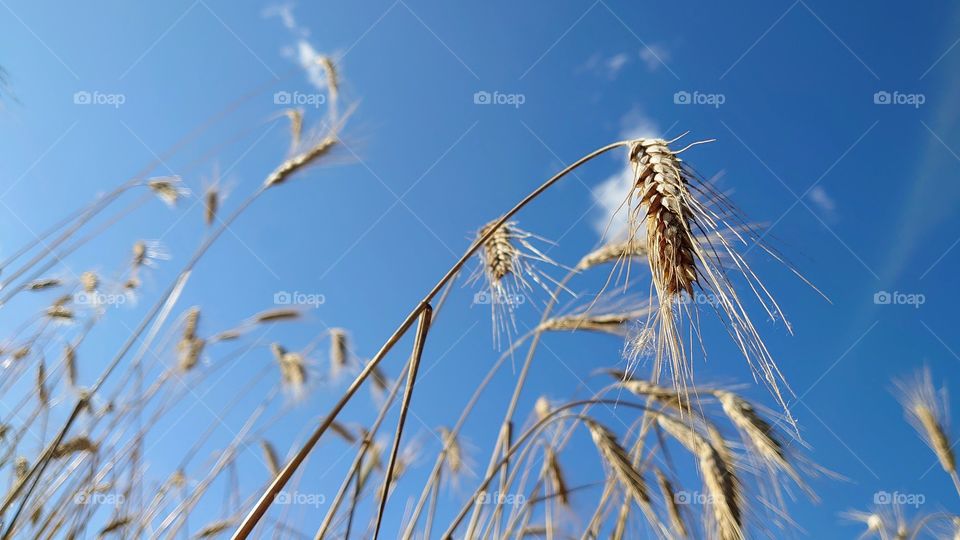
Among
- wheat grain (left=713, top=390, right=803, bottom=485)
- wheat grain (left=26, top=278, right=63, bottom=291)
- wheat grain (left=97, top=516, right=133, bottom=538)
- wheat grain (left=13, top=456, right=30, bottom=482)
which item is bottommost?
wheat grain (left=13, top=456, right=30, bottom=482)

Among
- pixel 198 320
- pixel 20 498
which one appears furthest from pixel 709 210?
pixel 198 320

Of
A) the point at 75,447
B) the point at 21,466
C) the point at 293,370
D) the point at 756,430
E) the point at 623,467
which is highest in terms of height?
the point at 756,430

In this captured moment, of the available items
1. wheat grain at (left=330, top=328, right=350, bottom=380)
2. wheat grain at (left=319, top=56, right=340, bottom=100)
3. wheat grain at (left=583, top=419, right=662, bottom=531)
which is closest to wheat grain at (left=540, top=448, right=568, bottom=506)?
wheat grain at (left=583, top=419, right=662, bottom=531)

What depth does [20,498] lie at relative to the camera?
196 centimetres

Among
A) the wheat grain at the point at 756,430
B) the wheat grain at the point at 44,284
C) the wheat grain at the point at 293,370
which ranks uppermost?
the wheat grain at the point at 756,430

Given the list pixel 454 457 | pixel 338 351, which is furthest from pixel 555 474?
pixel 338 351

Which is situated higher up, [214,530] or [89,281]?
[89,281]

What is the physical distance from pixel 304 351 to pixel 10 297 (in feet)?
4.54

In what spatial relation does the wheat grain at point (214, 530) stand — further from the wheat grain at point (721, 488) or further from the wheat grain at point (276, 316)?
the wheat grain at point (721, 488)

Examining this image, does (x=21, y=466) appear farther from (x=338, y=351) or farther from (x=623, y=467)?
(x=623, y=467)

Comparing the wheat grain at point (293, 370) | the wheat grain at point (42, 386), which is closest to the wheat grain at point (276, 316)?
the wheat grain at point (293, 370)

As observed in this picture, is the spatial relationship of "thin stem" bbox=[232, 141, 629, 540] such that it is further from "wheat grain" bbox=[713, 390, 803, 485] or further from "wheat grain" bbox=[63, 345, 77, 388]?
"wheat grain" bbox=[63, 345, 77, 388]

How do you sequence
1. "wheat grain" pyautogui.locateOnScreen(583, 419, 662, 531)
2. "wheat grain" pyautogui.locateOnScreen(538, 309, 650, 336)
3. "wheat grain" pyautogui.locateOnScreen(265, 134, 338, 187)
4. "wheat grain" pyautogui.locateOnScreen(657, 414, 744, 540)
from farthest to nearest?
"wheat grain" pyautogui.locateOnScreen(265, 134, 338, 187) → "wheat grain" pyautogui.locateOnScreen(538, 309, 650, 336) → "wheat grain" pyautogui.locateOnScreen(583, 419, 662, 531) → "wheat grain" pyautogui.locateOnScreen(657, 414, 744, 540)

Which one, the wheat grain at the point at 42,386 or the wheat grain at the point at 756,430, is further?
the wheat grain at the point at 42,386
